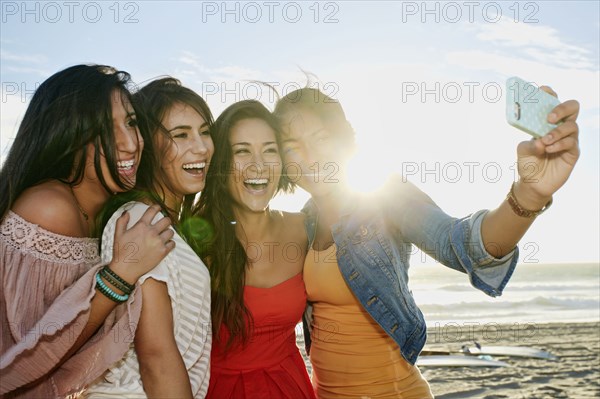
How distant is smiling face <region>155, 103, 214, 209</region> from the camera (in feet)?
11.6

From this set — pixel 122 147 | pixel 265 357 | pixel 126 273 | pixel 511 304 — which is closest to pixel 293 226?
pixel 265 357

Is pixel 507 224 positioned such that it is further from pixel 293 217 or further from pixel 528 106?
pixel 293 217

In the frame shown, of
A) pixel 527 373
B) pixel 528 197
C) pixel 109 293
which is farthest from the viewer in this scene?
pixel 527 373

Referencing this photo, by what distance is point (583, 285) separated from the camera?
38.7 metres

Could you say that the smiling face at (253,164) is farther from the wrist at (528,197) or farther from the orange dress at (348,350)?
the wrist at (528,197)

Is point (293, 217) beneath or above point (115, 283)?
above

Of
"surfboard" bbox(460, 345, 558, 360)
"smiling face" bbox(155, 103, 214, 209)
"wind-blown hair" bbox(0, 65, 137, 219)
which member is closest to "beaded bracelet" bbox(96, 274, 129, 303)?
"wind-blown hair" bbox(0, 65, 137, 219)

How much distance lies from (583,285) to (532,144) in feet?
137

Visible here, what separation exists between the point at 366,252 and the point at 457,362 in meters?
7.98

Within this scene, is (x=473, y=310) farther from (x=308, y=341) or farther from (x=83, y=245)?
(x=83, y=245)

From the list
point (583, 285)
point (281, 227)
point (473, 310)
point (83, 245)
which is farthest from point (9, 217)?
point (583, 285)

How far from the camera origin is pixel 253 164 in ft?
13.1

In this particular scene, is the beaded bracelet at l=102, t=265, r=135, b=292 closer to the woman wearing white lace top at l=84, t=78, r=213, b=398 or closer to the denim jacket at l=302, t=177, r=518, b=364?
the woman wearing white lace top at l=84, t=78, r=213, b=398

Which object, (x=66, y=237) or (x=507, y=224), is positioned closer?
(x=507, y=224)
